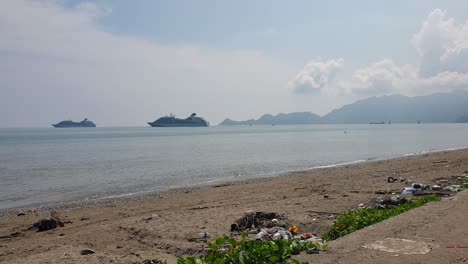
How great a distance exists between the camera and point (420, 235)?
6.34 m

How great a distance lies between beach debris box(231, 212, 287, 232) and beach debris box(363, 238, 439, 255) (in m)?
4.23

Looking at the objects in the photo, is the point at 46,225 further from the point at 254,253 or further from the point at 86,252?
the point at 254,253

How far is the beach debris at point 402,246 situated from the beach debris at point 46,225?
10.1 m

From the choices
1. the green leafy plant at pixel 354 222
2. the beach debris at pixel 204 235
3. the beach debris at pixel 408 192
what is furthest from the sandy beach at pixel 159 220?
the green leafy plant at pixel 354 222

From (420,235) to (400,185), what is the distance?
33.1 feet

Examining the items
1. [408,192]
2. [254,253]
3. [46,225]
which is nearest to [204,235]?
[254,253]

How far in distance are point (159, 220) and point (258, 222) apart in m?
3.19

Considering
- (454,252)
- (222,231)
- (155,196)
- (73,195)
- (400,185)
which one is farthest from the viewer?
(73,195)

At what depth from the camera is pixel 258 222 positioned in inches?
409

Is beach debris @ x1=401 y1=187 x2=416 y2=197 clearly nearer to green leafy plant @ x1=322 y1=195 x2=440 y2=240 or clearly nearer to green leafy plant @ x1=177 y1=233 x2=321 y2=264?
green leafy plant @ x1=322 y1=195 x2=440 y2=240

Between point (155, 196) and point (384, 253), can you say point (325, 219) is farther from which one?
point (155, 196)

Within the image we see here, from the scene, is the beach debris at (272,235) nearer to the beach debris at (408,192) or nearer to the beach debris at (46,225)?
the beach debris at (408,192)

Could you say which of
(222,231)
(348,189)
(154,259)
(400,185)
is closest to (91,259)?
(154,259)

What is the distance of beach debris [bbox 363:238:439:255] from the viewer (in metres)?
5.59
